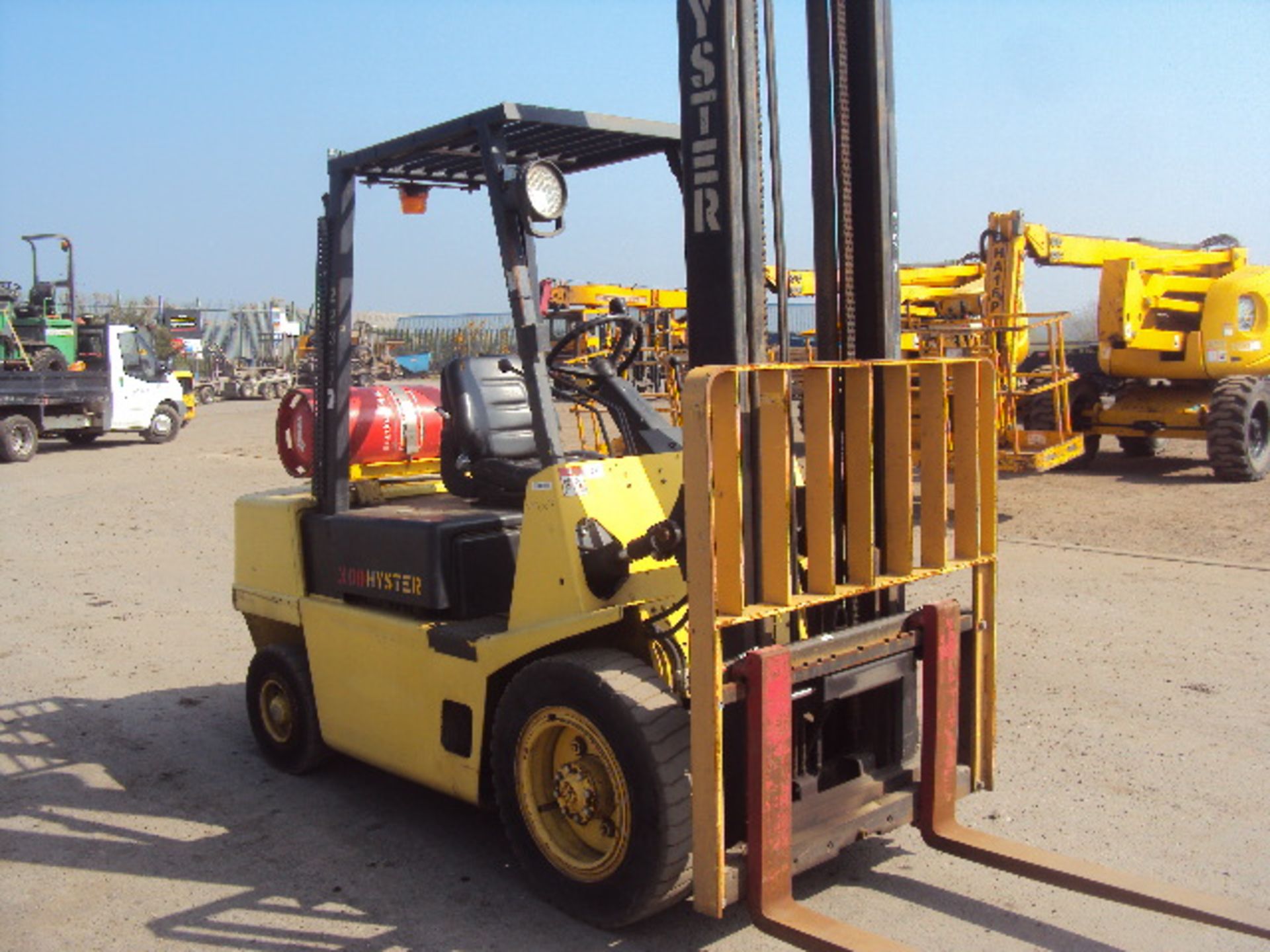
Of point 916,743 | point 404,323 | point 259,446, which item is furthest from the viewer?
point 404,323

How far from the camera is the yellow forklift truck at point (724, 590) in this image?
350 centimetres

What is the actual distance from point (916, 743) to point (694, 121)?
2314 mm

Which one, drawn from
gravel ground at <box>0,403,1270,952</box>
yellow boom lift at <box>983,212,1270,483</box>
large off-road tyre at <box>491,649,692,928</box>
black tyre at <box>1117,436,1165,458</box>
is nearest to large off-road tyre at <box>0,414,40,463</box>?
gravel ground at <box>0,403,1270,952</box>

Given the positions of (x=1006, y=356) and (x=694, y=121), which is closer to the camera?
(x=694, y=121)

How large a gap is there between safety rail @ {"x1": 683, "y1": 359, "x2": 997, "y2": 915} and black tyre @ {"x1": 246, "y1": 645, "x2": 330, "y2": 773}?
7.74 feet

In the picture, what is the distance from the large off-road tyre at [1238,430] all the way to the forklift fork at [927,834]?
1167 cm

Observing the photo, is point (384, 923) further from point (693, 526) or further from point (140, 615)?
point (140, 615)

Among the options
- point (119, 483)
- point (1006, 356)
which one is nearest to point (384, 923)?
point (1006, 356)

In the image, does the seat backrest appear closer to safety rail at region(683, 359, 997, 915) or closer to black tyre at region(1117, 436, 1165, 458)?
safety rail at region(683, 359, 997, 915)

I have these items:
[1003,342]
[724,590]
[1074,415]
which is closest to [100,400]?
[1003,342]

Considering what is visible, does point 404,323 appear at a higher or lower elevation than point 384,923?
higher

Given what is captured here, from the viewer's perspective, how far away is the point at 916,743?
4.34m

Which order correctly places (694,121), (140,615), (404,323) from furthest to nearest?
1. (404,323)
2. (140,615)
3. (694,121)

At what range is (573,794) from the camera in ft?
12.9
